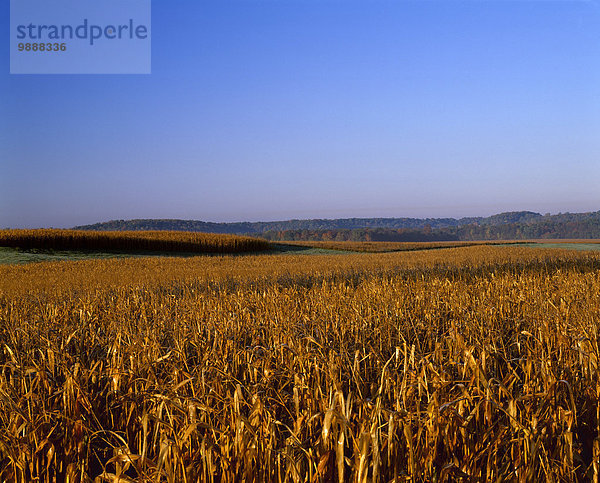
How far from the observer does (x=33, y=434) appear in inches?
93.2

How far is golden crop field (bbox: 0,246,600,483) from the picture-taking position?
2.13 meters

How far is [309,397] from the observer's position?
2.74 metres

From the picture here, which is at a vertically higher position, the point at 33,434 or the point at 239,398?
the point at 239,398

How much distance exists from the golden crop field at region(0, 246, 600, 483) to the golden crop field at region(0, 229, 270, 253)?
100 ft

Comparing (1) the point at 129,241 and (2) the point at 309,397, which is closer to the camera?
(2) the point at 309,397

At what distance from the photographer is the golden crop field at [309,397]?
213cm

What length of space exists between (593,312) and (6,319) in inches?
320

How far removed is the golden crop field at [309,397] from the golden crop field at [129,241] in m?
30.6

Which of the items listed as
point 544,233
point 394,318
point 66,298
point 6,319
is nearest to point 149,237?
point 66,298

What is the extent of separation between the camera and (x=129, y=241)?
35781 mm

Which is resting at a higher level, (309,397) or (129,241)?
(129,241)

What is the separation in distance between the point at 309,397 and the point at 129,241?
119ft

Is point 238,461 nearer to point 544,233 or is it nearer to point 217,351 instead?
point 217,351

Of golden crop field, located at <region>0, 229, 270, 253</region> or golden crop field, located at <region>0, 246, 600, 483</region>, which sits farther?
golden crop field, located at <region>0, 229, 270, 253</region>
